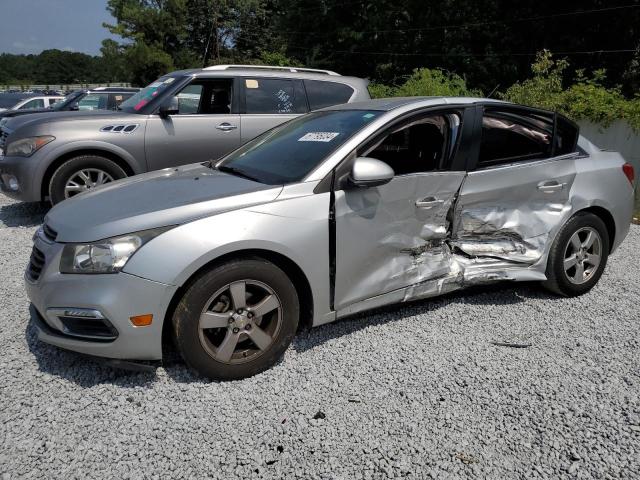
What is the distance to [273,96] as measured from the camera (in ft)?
→ 22.2

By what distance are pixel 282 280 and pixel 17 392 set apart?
5.10 ft

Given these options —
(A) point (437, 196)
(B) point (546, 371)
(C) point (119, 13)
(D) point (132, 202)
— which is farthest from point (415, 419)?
(C) point (119, 13)

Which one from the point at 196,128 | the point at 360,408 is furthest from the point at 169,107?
the point at 360,408

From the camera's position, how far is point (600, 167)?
4121mm

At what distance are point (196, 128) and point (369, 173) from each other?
394 centimetres

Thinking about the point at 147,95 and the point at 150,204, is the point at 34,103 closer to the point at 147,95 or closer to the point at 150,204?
the point at 147,95

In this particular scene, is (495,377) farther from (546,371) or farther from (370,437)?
(370,437)

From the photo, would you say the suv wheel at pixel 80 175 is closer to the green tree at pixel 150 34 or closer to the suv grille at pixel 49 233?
the suv grille at pixel 49 233

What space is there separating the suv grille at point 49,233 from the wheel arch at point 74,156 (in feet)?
10.6

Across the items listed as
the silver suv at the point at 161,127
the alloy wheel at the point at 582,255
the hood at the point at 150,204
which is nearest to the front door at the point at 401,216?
the hood at the point at 150,204

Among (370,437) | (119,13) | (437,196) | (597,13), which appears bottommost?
(370,437)

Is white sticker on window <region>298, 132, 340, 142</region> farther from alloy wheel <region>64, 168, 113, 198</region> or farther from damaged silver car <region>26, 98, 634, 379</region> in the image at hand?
alloy wheel <region>64, 168, 113, 198</region>

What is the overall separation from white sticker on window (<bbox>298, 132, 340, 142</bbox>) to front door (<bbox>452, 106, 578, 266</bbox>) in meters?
0.99

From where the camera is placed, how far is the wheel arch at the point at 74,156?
586 centimetres
